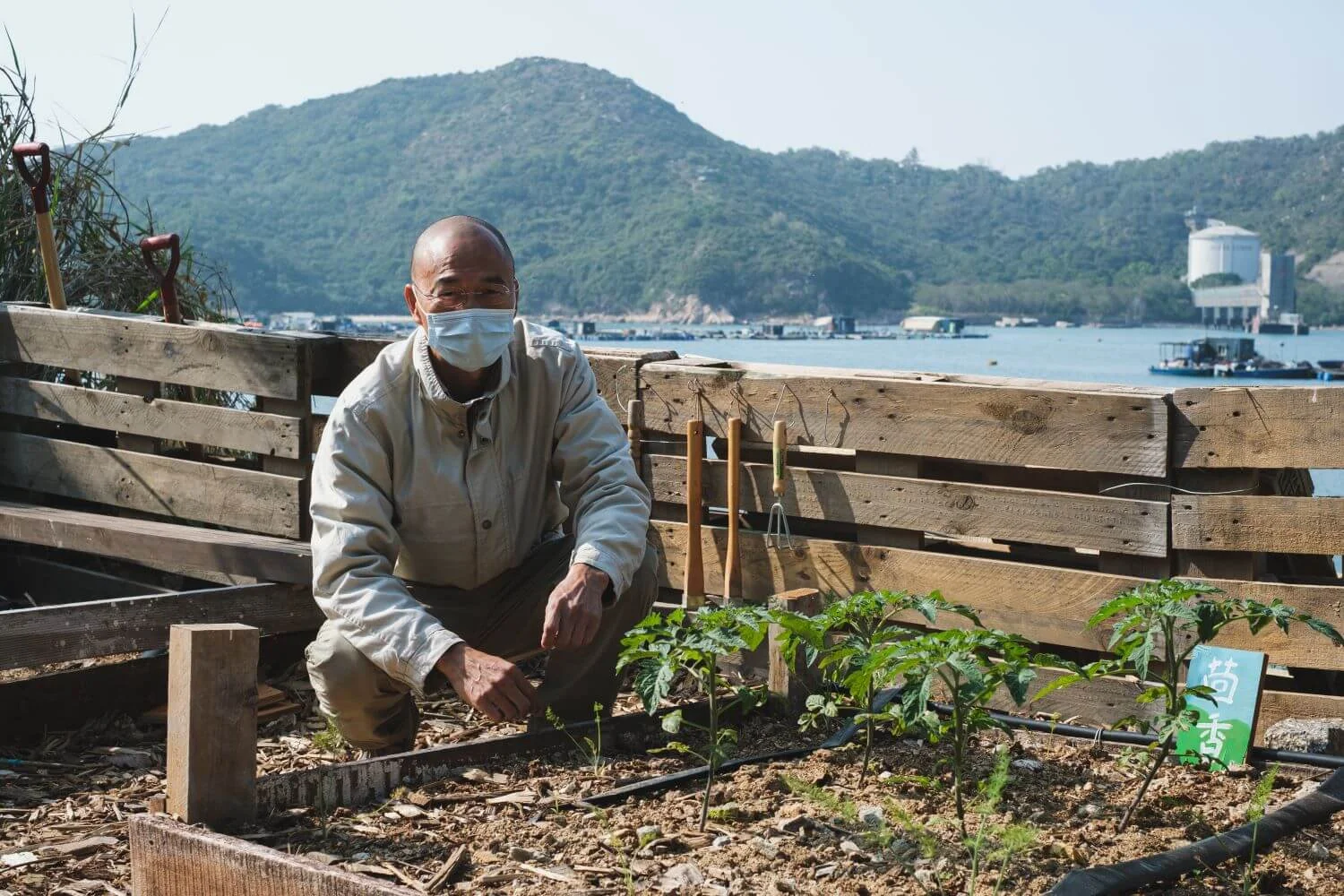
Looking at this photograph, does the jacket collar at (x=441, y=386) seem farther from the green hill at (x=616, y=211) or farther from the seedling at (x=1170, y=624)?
the green hill at (x=616, y=211)

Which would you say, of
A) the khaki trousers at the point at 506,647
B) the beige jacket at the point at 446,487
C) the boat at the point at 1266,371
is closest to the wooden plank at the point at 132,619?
the khaki trousers at the point at 506,647

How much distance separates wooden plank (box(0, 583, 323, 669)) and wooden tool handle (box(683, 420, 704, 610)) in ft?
4.41

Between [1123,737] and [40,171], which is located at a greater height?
[40,171]

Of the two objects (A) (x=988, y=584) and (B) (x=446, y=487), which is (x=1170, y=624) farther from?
(B) (x=446, y=487)

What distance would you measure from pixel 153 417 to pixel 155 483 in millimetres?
281

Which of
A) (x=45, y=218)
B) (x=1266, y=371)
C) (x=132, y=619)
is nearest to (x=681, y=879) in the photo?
(x=132, y=619)

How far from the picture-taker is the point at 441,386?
130 inches

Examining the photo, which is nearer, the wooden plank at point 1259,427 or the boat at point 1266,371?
the wooden plank at point 1259,427

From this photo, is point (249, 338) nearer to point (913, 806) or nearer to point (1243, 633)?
point (913, 806)

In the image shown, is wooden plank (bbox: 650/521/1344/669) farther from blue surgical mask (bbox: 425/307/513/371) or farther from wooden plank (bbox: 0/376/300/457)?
blue surgical mask (bbox: 425/307/513/371)

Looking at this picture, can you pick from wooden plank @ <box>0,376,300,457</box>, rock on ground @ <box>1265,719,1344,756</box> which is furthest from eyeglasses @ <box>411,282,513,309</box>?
rock on ground @ <box>1265,719,1344,756</box>

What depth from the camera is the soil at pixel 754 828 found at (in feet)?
8.23

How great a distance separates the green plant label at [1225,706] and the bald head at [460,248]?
2062mm

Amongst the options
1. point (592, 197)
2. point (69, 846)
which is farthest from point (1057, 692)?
point (592, 197)
